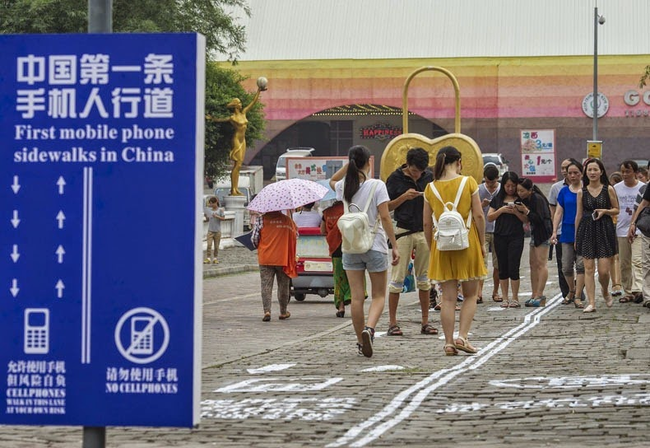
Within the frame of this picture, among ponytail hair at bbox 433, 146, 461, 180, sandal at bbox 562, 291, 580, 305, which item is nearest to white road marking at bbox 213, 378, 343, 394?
ponytail hair at bbox 433, 146, 461, 180

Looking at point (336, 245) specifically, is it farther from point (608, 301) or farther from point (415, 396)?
point (415, 396)

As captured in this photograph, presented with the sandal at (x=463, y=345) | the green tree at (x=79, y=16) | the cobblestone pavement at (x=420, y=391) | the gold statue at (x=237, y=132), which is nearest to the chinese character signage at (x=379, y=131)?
the gold statue at (x=237, y=132)

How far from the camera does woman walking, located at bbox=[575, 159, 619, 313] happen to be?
54.5 ft

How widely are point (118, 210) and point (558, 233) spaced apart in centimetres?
1311

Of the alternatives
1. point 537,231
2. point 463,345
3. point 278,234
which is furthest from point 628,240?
point 463,345

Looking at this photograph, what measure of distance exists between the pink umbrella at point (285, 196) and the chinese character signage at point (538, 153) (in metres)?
39.5

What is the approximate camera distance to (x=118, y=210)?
5.43m

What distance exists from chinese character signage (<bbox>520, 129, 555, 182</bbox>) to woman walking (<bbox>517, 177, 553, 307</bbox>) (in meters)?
38.6

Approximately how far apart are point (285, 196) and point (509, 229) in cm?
289

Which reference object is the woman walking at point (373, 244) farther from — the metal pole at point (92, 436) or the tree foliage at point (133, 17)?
the tree foliage at point (133, 17)

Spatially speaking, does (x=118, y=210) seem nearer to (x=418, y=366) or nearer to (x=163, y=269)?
(x=163, y=269)

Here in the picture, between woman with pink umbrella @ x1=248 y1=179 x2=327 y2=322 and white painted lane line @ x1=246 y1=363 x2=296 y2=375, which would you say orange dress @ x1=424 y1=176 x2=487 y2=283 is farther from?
woman with pink umbrella @ x1=248 y1=179 x2=327 y2=322

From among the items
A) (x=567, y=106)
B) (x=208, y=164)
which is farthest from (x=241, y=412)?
(x=567, y=106)

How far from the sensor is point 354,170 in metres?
12.1
